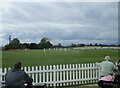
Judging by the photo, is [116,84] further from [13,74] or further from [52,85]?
[13,74]

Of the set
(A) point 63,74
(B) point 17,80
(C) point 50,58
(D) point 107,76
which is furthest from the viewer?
→ (C) point 50,58

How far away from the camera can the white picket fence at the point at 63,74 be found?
559 inches

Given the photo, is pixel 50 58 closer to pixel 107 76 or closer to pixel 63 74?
Result: pixel 63 74

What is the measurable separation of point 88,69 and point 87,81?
63 cm

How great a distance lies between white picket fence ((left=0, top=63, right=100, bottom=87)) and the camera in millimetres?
14209

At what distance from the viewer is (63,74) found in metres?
15.0

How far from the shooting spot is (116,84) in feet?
41.8

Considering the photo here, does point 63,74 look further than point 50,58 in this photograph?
No

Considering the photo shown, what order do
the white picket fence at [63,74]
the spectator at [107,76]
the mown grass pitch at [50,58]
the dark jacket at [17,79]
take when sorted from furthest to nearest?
the mown grass pitch at [50,58] → the white picket fence at [63,74] → the spectator at [107,76] → the dark jacket at [17,79]

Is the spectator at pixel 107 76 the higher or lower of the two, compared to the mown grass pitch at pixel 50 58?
higher

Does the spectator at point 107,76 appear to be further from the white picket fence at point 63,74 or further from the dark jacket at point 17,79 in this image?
the dark jacket at point 17,79

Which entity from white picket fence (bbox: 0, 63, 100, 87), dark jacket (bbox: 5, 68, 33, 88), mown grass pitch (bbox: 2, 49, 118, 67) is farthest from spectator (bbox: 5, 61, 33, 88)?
mown grass pitch (bbox: 2, 49, 118, 67)

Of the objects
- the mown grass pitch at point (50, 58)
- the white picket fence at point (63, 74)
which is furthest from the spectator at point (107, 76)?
the mown grass pitch at point (50, 58)

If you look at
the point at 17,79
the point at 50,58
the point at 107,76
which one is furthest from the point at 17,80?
the point at 50,58
